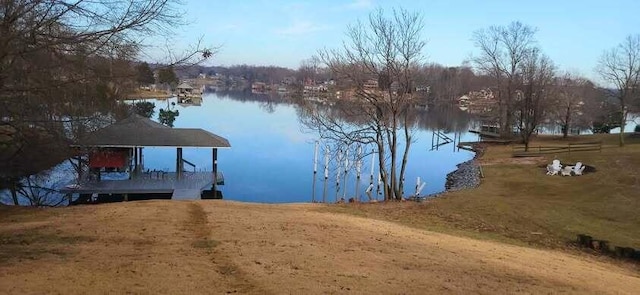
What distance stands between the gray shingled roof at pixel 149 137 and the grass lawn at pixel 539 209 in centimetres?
1262

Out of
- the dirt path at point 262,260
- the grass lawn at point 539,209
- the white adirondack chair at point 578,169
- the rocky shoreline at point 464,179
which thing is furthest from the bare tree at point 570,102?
the dirt path at point 262,260

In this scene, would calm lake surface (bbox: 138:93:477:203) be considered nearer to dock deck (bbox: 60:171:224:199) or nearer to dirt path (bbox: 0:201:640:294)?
dock deck (bbox: 60:171:224:199)

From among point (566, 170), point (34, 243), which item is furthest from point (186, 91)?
point (34, 243)

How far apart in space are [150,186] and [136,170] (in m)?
2.93

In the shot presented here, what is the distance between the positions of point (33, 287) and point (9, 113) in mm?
5262

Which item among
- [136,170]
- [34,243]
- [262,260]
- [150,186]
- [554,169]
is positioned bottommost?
[150,186]

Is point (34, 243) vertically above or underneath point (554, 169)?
above

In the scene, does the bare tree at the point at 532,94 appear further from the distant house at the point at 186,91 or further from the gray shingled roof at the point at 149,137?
the distant house at the point at 186,91

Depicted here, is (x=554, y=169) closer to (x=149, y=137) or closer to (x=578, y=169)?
(x=578, y=169)

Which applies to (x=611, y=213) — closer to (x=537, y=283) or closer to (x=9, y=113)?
(x=537, y=283)

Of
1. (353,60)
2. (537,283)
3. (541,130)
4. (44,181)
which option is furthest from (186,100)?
(537,283)

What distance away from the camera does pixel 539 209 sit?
21547 millimetres

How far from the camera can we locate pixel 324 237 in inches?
507

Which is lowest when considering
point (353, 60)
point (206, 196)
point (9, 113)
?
point (206, 196)
